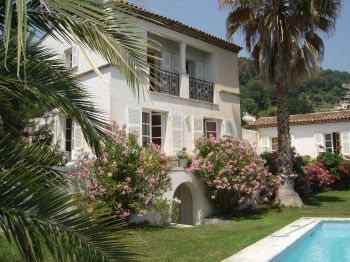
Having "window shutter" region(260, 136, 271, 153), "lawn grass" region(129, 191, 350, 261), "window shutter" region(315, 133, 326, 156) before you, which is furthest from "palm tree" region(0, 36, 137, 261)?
"window shutter" region(260, 136, 271, 153)

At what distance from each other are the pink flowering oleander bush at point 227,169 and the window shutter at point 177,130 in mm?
799

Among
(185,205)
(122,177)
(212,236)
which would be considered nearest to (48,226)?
(212,236)

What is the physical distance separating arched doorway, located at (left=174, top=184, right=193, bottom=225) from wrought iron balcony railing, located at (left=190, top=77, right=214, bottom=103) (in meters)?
3.93

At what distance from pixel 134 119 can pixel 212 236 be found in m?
5.31

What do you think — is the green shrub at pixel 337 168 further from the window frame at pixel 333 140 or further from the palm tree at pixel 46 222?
the palm tree at pixel 46 222

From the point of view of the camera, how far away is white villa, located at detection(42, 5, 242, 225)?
46.8ft

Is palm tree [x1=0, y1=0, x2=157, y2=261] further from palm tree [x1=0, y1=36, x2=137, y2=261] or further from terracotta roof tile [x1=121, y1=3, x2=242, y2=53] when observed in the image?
terracotta roof tile [x1=121, y1=3, x2=242, y2=53]

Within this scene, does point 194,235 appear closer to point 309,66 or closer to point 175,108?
point 175,108

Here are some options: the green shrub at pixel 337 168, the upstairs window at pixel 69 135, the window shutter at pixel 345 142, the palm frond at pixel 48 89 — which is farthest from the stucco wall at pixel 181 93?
the window shutter at pixel 345 142

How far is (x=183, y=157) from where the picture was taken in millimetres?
15297

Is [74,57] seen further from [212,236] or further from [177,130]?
[212,236]

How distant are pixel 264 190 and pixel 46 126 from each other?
901cm

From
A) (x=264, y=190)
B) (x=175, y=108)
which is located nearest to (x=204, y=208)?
(x=264, y=190)

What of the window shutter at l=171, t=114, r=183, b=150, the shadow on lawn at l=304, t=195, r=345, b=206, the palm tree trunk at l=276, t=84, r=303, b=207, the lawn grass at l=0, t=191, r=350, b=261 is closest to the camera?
the lawn grass at l=0, t=191, r=350, b=261
